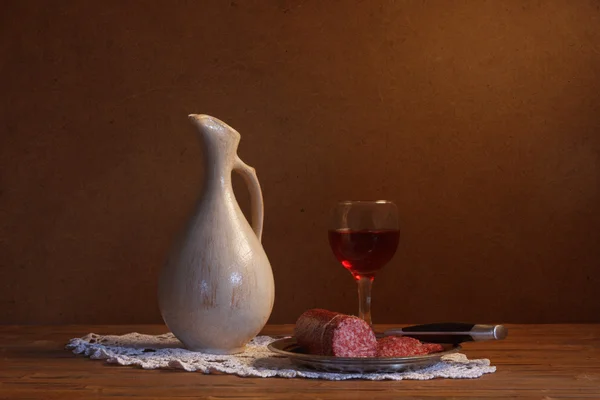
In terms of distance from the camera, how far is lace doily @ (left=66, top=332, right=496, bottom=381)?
3.12ft

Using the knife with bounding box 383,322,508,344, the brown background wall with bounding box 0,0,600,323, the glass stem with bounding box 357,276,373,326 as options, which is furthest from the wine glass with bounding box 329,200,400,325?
the brown background wall with bounding box 0,0,600,323

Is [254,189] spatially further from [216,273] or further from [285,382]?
[285,382]

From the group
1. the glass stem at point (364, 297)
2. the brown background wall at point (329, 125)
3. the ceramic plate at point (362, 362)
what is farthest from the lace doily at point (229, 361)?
the brown background wall at point (329, 125)

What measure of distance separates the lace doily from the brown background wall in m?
0.39

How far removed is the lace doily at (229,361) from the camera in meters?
0.95

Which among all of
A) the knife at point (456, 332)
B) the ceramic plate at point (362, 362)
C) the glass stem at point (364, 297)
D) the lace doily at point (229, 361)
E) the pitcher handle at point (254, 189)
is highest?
the pitcher handle at point (254, 189)

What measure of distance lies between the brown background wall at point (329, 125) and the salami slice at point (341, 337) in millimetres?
553

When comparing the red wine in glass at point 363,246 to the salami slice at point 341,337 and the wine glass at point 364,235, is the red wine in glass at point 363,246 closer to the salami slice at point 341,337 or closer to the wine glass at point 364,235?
the wine glass at point 364,235

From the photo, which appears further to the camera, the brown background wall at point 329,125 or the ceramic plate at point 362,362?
the brown background wall at point 329,125

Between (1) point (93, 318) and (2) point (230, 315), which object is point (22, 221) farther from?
(2) point (230, 315)

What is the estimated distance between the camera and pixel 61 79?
1543 mm

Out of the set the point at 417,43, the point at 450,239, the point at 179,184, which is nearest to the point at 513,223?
the point at 450,239

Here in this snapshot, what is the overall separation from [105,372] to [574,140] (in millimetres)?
945

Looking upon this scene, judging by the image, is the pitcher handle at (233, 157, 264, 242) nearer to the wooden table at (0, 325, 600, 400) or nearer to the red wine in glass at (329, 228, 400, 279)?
the red wine in glass at (329, 228, 400, 279)
